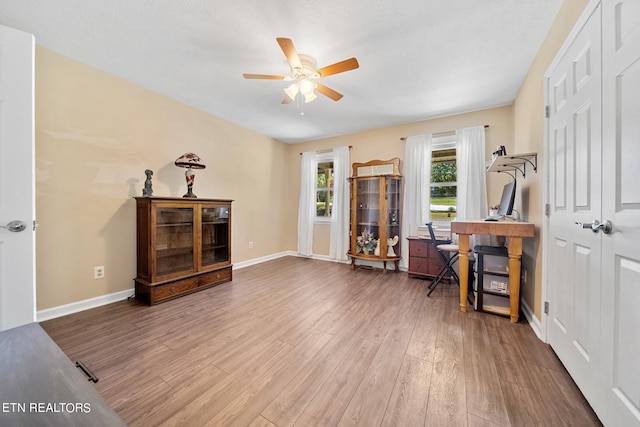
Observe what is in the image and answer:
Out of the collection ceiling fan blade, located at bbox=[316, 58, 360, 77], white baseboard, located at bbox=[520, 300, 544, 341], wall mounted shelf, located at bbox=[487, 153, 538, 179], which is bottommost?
Answer: white baseboard, located at bbox=[520, 300, 544, 341]

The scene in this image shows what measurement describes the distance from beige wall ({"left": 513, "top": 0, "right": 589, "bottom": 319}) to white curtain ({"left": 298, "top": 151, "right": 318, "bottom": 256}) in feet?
11.1

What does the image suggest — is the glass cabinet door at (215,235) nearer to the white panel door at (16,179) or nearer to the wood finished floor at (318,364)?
the wood finished floor at (318,364)

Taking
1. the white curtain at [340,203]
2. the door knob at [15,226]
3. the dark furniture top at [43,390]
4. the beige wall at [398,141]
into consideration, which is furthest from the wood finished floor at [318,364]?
the beige wall at [398,141]

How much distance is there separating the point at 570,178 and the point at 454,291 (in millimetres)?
1992

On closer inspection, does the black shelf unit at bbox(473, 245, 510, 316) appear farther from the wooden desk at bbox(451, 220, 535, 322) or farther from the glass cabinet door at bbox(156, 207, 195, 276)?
the glass cabinet door at bbox(156, 207, 195, 276)

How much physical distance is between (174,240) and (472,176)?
417 centimetres

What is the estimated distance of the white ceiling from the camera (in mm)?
1754

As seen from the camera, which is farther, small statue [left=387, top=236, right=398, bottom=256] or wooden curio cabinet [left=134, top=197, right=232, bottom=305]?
small statue [left=387, top=236, right=398, bottom=256]

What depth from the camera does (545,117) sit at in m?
1.91

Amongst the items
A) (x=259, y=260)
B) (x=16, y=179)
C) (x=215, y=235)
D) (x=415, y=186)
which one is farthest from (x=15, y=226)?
(x=415, y=186)

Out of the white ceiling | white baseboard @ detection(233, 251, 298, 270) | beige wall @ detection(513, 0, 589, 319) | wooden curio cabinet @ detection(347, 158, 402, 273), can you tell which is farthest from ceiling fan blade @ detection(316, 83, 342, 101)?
white baseboard @ detection(233, 251, 298, 270)

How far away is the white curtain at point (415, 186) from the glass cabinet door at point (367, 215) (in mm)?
465

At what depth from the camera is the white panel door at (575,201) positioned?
1.26m

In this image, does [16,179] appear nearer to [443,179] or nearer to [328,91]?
[328,91]
